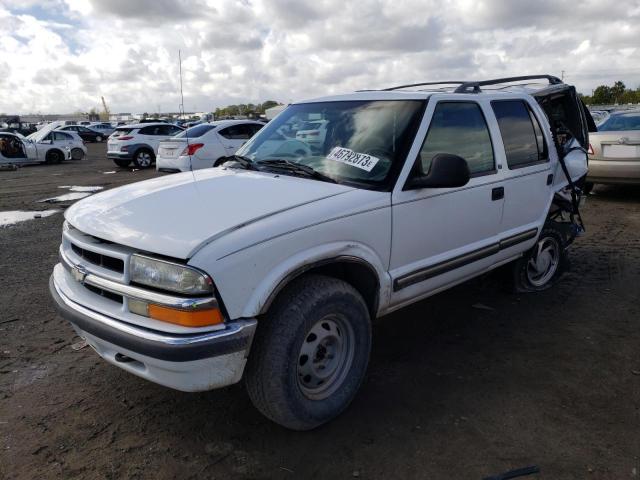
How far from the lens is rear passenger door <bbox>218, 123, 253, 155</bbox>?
12.1 m

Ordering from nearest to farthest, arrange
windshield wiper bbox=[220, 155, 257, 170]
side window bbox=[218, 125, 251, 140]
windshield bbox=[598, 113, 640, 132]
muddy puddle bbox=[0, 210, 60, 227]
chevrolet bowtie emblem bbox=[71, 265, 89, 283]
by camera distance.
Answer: chevrolet bowtie emblem bbox=[71, 265, 89, 283]
windshield wiper bbox=[220, 155, 257, 170]
muddy puddle bbox=[0, 210, 60, 227]
windshield bbox=[598, 113, 640, 132]
side window bbox=[218, 125, 251, 140]

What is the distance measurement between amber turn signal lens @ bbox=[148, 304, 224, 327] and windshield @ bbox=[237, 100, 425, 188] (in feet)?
4.02

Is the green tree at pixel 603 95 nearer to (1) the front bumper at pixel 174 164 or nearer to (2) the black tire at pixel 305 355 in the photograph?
(1) the front bumper at pixel 174 164

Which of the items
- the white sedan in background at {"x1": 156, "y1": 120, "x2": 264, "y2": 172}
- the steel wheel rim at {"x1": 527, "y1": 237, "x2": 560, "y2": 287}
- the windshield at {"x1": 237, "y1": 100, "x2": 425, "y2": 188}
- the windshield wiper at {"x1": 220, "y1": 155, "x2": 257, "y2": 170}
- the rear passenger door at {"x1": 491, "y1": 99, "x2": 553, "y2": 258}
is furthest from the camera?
the white sedan in background at {"x1": 156, "y1": 120, "x2": 264, "y2": 172}

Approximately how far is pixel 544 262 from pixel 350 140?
269 cm

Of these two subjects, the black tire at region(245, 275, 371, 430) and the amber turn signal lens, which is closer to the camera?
the amber turn signal lens

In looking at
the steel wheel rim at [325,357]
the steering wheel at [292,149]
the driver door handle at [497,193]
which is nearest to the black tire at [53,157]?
the steering wheel at [292,149]

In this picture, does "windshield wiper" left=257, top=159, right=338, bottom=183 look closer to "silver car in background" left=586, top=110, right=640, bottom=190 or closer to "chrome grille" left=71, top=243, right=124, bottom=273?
"chrome grille" left=71, top=243, right=124, bottom=273

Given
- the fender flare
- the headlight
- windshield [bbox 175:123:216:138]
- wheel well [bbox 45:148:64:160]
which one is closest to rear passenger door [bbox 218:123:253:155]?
windshield [bbox 175:123:216:138]

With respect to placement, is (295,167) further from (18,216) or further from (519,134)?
(18,216)

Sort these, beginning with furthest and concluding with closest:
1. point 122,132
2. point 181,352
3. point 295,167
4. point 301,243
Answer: point 122,132, point 295,167, point 301,243, point 181,352

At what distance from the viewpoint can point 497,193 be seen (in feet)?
12.6

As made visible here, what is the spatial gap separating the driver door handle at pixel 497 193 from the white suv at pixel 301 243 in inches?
0.6

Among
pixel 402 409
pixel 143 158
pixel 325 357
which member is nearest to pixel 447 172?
pixel 325 357
